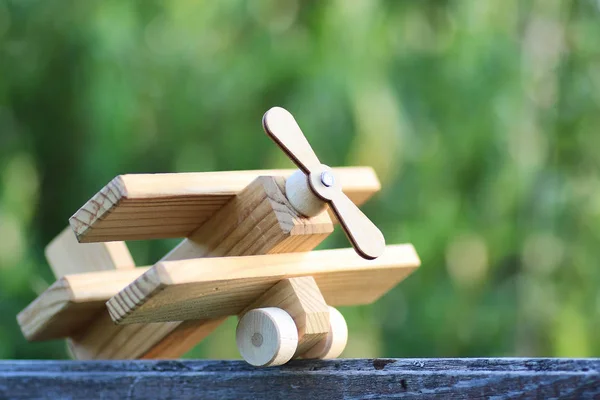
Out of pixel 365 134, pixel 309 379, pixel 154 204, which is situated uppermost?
pixel 365 134

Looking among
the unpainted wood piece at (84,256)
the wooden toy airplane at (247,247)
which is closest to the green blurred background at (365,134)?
the unpainted wood piece at (84,256)

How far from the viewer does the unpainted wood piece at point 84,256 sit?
3.02 ft

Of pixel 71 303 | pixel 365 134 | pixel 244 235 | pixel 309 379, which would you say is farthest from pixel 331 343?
pixel 365 134

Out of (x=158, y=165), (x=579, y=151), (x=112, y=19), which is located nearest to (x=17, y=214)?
(x=158, y=165)

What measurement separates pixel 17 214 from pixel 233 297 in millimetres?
1480

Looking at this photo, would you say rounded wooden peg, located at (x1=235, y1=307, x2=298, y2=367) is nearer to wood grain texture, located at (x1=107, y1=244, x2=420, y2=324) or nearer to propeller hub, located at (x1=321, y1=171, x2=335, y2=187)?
wood grain texture, located at (x1=107, y1=244, x2=420, y2=324)

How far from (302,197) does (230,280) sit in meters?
0.10

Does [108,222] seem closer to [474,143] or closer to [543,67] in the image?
[474,143]

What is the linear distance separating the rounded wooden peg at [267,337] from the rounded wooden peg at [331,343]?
0.05 metres

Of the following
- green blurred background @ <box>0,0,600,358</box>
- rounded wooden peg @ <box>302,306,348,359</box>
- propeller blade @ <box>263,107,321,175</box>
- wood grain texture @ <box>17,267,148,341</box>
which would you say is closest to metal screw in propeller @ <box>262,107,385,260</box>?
propeller blade @ <box>263,107,321,175</box>

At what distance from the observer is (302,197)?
72cm

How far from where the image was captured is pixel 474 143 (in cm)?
246

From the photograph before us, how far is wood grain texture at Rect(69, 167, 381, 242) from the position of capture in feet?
2.22

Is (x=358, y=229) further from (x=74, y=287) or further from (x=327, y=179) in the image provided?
(x=74, y=287)
